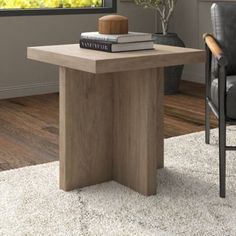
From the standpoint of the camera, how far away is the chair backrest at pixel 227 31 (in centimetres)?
228

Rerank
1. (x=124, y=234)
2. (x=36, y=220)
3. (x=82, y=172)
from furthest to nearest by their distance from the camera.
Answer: (x=82, y=172)
(x=36, y=220)
(x=124, y=234)

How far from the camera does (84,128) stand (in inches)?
76.0

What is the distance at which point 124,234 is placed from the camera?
1.58 meters

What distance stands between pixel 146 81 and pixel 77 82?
245 millimetres

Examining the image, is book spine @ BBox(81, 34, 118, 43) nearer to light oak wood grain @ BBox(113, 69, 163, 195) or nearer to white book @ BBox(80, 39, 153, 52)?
white book @ BBox(80, 39, 153, 52)

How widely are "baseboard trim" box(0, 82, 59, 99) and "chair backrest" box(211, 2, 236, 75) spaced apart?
1.76 meters

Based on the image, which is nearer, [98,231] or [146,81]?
[98,231]

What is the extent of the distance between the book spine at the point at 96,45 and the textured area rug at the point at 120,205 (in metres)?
0.51

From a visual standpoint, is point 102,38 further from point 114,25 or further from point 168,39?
point 168,39

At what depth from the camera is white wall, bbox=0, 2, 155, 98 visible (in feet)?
11.8

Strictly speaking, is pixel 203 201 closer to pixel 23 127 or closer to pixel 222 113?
pixel 222 113

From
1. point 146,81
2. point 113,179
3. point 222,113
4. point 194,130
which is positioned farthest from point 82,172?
point 194,130

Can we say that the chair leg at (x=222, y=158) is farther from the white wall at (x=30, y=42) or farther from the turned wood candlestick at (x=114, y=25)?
the white wall at (x=30, y=42)

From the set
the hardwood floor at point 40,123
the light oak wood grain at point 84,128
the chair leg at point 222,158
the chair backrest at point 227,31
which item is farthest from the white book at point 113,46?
the hardwood floor at point 40,123
